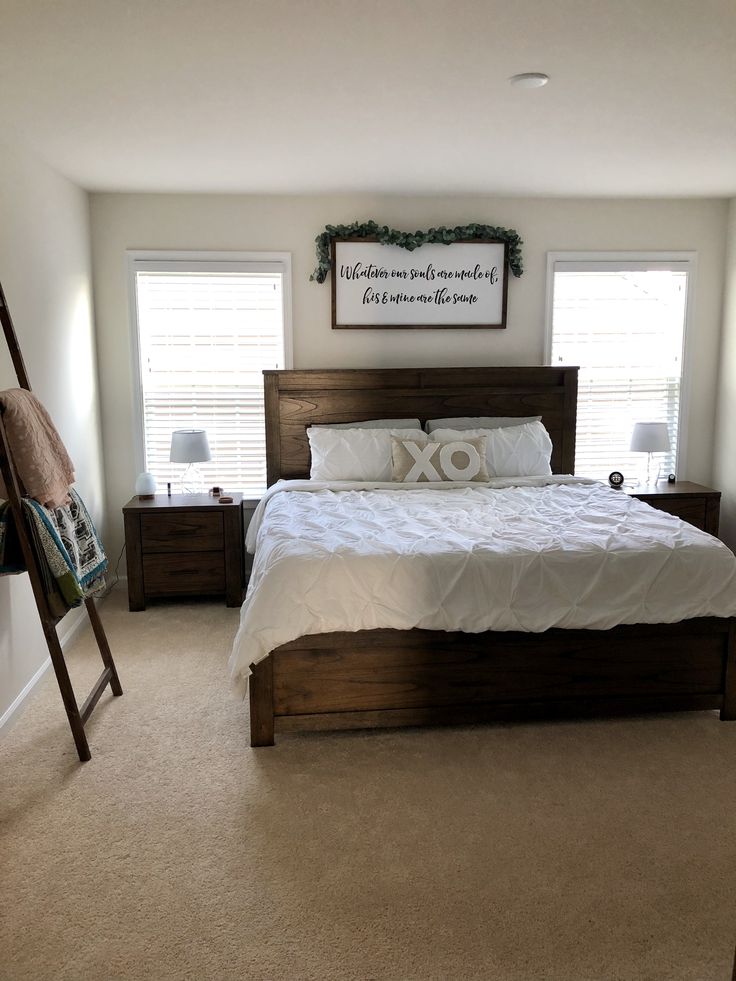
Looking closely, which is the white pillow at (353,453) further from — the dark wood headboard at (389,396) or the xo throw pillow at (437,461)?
the dark wood headboard at (389,396)

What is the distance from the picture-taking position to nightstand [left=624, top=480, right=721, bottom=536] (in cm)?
489

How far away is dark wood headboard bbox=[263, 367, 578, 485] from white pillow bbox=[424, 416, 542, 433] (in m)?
0.08

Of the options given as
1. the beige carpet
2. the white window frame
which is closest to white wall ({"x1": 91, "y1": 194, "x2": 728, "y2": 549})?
the white window frame

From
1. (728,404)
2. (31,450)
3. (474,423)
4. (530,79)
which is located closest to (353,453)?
(474,423)

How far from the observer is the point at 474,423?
4.91m

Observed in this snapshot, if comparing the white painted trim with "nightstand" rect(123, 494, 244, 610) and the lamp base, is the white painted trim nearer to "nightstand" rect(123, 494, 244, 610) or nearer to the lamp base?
"nightstand" rect(123, 494, 244, 610)

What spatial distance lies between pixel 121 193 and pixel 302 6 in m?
2.90

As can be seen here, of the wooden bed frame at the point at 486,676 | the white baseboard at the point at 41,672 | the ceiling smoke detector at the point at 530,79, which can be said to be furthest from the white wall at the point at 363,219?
the wooden bed frame at the point at 486,676

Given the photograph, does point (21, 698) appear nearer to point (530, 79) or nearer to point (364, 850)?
point (364, 850)

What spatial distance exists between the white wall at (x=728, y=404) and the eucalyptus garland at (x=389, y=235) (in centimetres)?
153

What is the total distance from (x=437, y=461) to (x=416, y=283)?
1.27 metres

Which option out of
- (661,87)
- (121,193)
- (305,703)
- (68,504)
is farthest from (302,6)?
(121,193)

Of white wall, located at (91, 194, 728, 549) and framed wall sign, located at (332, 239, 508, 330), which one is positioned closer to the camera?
white wall, located at (91, 194, 728, 549)

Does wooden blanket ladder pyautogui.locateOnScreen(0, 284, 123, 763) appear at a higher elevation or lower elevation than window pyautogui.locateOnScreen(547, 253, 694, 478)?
lower
